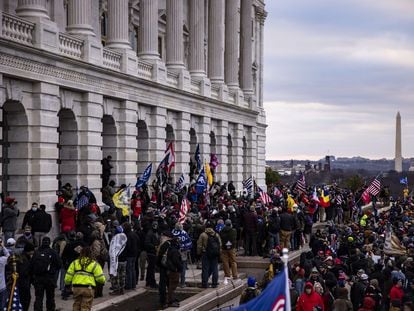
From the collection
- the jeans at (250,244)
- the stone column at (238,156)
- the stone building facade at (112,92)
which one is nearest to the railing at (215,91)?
the stone building facade at (112,92)

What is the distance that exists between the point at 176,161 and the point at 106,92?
9.84m

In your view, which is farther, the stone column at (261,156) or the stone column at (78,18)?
the stone column at (261,156)

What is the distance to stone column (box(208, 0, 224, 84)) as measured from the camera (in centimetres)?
5122

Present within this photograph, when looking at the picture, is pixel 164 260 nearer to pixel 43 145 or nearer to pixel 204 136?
pixel 43 145

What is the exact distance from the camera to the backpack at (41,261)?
59.9ft

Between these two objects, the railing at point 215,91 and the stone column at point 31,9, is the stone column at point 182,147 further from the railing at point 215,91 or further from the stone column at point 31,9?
the stone column at point 31,9

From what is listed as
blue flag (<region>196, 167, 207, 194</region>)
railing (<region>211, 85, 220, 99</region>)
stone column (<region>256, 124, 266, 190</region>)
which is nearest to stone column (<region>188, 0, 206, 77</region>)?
railing (<region>211, 85, 220, 99</region>)

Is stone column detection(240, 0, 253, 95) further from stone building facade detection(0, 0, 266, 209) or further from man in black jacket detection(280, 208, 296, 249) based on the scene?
man in black jacket detection(280, 208, 296, 249)

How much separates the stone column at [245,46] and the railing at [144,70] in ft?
64.9

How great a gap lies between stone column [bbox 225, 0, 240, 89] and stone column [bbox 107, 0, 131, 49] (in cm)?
1880

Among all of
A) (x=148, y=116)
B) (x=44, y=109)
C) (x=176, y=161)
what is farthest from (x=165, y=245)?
(x=176, y=161)

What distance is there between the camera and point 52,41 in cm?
2892

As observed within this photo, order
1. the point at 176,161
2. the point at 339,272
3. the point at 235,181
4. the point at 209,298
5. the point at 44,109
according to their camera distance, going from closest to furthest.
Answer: the point at 339,272 < the point at 209,298 < the point at 44,109 < the point at 176,161 < the point at 235,181

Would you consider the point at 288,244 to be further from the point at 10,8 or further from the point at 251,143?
the point at 251,143
